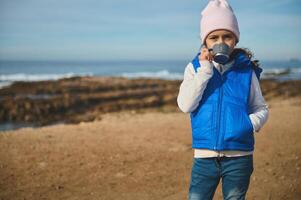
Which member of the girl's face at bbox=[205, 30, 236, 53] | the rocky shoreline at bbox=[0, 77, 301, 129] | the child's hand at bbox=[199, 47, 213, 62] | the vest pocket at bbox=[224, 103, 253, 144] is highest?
the girl's face at bbox=[205, 30, 236, 53]

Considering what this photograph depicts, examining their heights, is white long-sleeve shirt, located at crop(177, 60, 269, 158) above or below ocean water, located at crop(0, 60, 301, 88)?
below

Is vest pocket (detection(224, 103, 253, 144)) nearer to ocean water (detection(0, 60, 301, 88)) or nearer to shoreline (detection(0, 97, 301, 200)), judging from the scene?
shoreline (detection(0, 97, 301, 200))

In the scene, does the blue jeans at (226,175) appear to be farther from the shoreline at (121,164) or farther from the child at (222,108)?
the shoreline at (121,164)

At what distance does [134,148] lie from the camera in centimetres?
655

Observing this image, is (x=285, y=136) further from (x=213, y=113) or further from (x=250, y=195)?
(x=213, y=113)

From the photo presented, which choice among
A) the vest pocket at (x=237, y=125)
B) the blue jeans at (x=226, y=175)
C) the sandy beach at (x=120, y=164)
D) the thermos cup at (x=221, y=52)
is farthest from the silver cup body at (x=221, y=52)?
the sandy beach at (x=120, y=164)

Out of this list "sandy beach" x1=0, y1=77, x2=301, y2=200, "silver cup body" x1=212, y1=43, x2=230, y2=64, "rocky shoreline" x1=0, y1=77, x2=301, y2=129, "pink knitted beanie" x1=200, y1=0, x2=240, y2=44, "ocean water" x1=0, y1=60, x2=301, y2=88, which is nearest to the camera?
"silver cup body" x1=212, y1=43, x2=230, y2=64

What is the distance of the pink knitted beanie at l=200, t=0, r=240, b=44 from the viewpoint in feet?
8.20

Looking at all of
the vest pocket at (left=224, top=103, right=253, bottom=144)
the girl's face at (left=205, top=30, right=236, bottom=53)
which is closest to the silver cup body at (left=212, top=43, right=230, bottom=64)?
the girl's face at (left=205, top=30, right=236, bottom=53)

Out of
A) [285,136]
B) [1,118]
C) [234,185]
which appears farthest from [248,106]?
[1,118]

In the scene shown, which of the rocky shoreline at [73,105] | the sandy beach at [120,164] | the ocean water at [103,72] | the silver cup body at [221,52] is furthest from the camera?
the ocean water at [103,72]

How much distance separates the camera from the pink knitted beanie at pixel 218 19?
2.50 m

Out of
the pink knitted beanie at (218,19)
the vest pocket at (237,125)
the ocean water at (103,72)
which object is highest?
the ocean water at (103,72)

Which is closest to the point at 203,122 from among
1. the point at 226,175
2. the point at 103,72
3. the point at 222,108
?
the point at 222,108
